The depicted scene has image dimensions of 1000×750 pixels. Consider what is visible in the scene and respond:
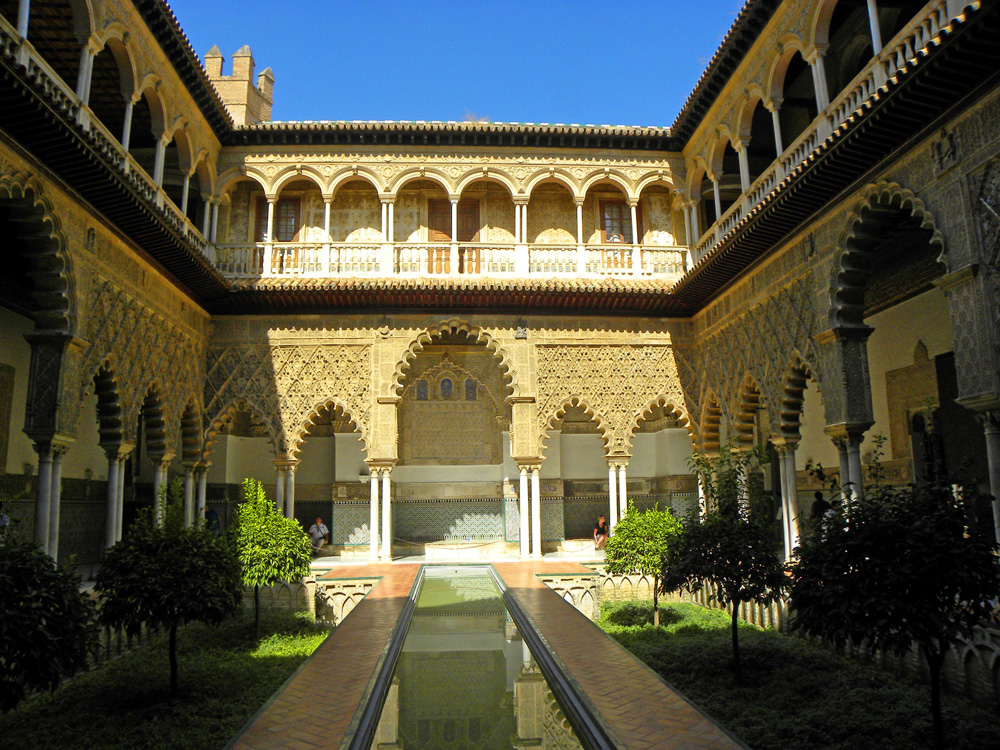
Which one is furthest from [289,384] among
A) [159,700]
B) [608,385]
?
[159,700]

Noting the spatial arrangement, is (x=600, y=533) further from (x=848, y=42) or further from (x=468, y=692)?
(x=468, y=692)

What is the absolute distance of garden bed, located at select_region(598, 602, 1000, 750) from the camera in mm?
5391

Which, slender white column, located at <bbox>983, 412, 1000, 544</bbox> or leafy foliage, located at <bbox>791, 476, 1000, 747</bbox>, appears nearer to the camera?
leafy foliage, located at <bbox>791, 476, 1000, 747</bbox>

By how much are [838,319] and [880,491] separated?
16.1 feet

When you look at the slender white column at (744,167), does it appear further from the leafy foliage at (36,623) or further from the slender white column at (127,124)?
the leafy foliage at (36,623)

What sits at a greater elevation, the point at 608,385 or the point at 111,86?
the point at 111,86

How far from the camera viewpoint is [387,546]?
49.1ft

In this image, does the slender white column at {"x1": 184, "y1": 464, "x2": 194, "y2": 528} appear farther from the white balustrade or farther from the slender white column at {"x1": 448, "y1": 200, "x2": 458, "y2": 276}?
the white balustrade

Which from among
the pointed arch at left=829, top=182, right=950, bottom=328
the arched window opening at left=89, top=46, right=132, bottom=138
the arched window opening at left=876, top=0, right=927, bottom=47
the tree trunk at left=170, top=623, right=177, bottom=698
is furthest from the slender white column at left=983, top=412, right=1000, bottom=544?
the arched window opening at left=89, top=46, right=132, bottom=138

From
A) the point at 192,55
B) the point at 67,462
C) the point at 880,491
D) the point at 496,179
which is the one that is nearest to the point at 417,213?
the point at 496,179

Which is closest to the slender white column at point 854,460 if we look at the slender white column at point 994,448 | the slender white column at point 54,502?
the slender white column at point 994,448

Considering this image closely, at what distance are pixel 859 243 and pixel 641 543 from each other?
16.2 ft

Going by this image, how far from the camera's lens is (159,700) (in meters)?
6.62

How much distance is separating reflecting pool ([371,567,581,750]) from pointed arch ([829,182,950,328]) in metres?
5.96
